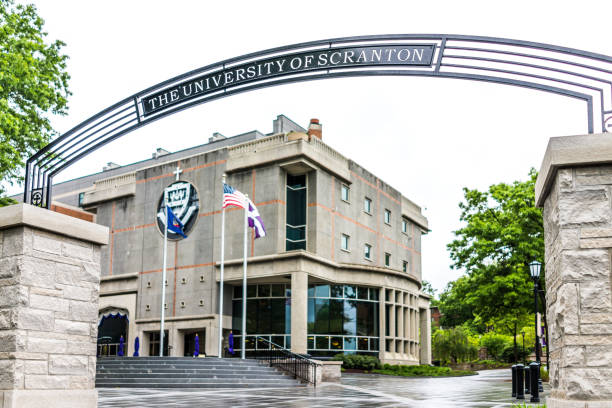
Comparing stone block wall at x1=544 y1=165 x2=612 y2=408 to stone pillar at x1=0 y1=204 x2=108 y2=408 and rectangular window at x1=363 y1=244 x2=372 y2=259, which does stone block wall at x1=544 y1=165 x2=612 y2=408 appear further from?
rectangular window at x1=363 y1=244 x2=372 y2=259

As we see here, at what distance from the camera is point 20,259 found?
8.55 metres

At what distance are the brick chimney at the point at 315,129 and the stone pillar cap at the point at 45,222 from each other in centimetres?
3383

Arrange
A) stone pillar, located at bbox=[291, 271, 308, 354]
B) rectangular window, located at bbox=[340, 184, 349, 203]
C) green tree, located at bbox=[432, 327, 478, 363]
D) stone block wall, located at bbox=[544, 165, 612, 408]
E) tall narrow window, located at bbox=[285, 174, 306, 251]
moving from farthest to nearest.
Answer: green tree, located at bbox=[432, 327, 478, 363]
rectangular window, located at bbox=[340, 184, 349, 203]
tall narrow window, located at bbox=[285, 174, 306, 251]
stone pillar, located at bbox=[291, 271, 308, 354]
stone block wall, located at bbox=[544, 165, 612, 408]

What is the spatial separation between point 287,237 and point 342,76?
29.4 metres

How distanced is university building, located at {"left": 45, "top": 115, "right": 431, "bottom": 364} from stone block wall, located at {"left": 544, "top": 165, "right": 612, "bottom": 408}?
29.8 m

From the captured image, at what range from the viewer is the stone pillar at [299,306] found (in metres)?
36.1

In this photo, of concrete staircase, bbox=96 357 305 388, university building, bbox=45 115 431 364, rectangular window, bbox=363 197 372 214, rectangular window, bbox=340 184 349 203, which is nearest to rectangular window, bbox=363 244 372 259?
university building, bbox=45 115 431 364

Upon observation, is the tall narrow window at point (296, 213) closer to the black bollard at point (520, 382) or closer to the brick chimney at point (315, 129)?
the brick chimney at point (315, 129)

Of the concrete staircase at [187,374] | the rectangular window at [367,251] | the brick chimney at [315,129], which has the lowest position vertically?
the concrete staircase at [187,374]

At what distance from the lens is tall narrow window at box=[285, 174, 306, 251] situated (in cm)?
3906

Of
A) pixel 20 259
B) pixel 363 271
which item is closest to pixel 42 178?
pixel 20 259

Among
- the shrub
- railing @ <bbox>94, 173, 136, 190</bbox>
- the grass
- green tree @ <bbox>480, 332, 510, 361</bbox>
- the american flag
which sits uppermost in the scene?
railing @ <bbox>94, 173, 136, 190</bbox>

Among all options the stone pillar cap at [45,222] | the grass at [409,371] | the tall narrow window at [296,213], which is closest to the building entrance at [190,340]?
the tall narrow window at [296,213]

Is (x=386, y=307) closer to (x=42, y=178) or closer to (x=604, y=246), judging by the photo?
(x=42, y=178)
